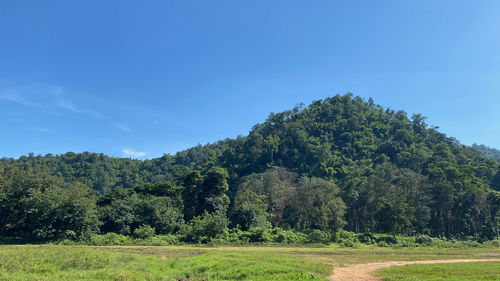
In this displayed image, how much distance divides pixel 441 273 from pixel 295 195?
40.8 metres

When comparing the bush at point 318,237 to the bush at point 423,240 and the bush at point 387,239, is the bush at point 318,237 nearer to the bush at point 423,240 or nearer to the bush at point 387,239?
the bush at point 387,239

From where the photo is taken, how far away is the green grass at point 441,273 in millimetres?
14745

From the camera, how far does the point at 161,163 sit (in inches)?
5556

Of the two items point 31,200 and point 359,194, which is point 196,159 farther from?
point 31,200

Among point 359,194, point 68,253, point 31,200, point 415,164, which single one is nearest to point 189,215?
point 31,200

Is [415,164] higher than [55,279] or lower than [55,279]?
higher

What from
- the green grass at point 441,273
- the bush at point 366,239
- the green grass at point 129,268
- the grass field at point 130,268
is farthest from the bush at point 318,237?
the green grass at point 129,268

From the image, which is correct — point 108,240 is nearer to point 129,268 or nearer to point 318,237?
point 129,268

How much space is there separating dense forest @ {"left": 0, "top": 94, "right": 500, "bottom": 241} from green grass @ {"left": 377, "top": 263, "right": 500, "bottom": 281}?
23.2m

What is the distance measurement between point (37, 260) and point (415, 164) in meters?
92.1

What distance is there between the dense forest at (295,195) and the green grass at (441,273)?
23200 millimetres

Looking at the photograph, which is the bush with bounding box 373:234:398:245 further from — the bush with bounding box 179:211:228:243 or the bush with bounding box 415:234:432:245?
the bush with bounding box 179:211:228:243

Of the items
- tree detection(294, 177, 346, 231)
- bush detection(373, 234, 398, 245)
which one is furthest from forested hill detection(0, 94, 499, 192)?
bush detection(373, 234, 398, 245)

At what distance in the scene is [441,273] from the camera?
16.2 meters
